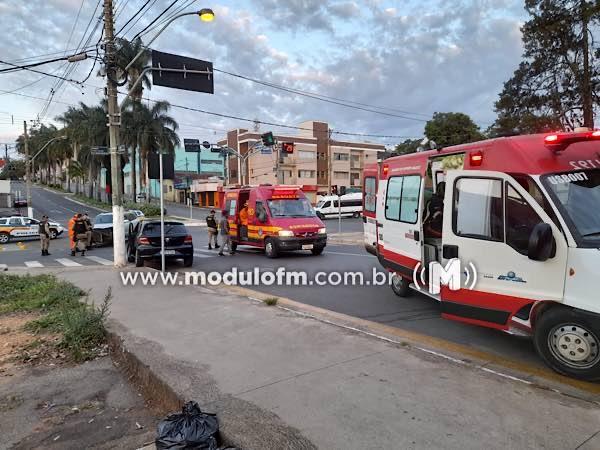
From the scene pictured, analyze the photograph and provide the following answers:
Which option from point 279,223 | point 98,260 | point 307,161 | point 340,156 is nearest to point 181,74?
point 279,223

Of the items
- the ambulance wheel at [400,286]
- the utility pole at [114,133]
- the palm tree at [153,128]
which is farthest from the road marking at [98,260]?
the palm tree at [153,128]

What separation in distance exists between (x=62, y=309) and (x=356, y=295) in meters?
5.08

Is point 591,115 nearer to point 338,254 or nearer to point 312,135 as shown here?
point 338,254

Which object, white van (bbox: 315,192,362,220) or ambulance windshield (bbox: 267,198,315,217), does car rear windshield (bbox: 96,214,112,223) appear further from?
white van (bbox: 315,192,362,220)

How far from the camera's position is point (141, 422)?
395 centimetres

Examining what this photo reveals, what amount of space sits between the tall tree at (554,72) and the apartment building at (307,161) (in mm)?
39989

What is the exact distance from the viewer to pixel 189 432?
3.13 m

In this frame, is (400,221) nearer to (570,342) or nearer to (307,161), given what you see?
(570,342)

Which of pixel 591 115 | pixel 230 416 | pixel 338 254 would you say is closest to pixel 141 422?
pixel 230 416

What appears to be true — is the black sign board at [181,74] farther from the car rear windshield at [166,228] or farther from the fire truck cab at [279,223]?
the car rear windshield at [166,228]

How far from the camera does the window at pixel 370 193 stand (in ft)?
36.0

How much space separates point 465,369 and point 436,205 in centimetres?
312

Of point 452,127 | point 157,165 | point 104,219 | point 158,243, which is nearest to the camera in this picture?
point 157,165

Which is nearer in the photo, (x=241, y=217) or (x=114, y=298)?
(x=114, y=298)
